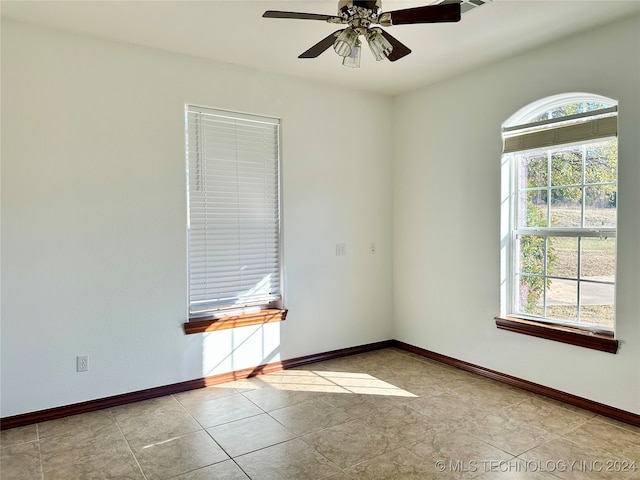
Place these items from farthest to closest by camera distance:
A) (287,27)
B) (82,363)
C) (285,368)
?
(285,368), (82,363), (287,27)

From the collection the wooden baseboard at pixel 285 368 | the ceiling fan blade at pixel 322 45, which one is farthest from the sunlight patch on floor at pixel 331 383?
the ceiling fan blade at pixel 322 45

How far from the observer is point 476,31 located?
3051mm

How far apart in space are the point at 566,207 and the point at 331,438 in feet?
7.96

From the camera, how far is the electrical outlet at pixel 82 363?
3104 millimetres

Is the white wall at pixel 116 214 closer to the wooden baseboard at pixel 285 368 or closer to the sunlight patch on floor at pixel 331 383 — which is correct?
the wooden baseboard at pixel 285 368

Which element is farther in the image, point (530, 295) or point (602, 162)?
point (530, 295)

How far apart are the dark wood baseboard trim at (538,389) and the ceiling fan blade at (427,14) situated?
272cm

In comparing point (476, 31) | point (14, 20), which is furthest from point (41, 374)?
point (476, 31)

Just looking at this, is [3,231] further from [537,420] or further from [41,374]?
[537,420]

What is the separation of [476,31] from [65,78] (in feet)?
9.42

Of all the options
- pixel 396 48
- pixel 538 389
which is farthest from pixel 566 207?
pixel 396 48

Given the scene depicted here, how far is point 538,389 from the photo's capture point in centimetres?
341

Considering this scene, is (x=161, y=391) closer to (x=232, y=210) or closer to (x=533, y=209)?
(x=232, y=210)

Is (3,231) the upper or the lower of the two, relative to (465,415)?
upper
